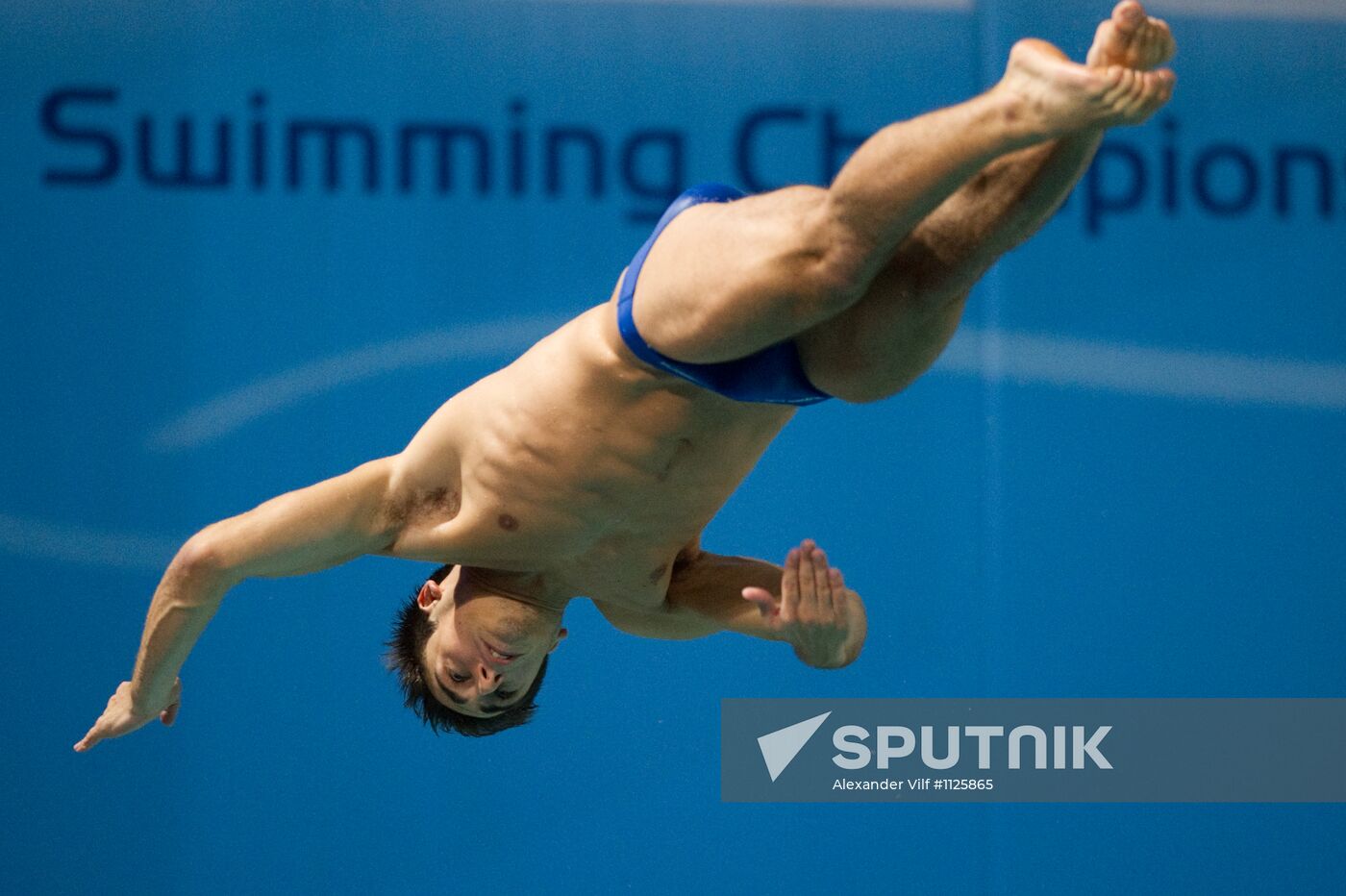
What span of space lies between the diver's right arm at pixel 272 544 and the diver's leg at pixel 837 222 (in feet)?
1.73

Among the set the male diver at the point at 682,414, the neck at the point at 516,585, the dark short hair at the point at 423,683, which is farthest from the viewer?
the dark short hair at the point at 423,683

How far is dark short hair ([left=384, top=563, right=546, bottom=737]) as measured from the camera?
8.59 feet

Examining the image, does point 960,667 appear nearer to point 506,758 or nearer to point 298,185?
point 506,758

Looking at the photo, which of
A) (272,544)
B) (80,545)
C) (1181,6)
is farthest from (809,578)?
(1181,6)

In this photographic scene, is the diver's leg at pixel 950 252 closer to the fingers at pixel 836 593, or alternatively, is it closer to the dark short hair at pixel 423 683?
the fingers at pixel 836 593

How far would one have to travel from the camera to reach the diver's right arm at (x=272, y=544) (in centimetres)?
232

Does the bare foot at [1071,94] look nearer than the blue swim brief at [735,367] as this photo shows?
Yes

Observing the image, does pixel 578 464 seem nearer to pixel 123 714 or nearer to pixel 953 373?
pixel 123 714

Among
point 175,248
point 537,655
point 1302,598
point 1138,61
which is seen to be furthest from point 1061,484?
point 1138,61

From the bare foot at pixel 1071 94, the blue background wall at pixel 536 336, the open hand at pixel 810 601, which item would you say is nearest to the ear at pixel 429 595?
the open hand at pixel 810 601

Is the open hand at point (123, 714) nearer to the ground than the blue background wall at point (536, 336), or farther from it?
nearer to the ground

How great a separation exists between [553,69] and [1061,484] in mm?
1336

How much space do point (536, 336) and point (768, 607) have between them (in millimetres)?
1503

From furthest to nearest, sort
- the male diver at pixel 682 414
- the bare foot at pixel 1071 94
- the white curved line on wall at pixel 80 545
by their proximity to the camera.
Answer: the white curved line on wall at pixel 80 545
the male diver at pixel 682 414
the bare foot at pixel 1071 94
